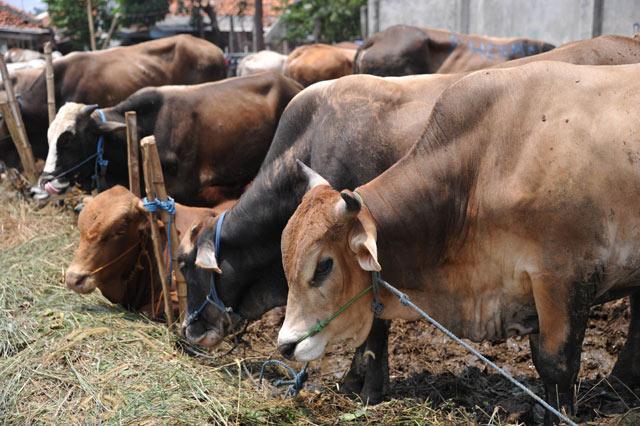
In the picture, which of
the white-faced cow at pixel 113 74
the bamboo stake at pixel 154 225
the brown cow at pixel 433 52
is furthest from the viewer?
the white-faced cow at pixel 113 74

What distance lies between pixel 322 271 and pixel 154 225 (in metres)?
2.35

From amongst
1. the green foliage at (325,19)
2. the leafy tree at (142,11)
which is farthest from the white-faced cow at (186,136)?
the leafy tree at (142,11)

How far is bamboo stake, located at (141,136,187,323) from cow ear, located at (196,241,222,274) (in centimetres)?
38

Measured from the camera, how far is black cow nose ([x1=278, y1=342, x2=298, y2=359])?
12.8 feet

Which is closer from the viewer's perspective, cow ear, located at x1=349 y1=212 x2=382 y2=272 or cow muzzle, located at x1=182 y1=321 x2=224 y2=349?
cow ear, located at x1=349 y1=212 x2=382 y2=272

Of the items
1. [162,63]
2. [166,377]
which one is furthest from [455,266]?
[162,63]

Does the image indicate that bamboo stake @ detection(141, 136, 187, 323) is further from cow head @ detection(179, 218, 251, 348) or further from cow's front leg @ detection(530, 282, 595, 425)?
cow's front leg @ detection(530, 282, 595, 425)

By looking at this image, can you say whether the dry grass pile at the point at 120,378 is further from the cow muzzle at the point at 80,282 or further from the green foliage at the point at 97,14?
the green foliage at the point at 97,14

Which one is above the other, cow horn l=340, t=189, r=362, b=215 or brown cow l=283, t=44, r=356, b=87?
cow horn l=340, t=189, r=362, b=215

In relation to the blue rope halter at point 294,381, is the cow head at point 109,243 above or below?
above

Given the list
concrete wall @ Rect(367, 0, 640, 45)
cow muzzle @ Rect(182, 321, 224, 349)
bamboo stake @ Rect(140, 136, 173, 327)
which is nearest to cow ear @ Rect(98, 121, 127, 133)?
bamboo stake @ Rect(140, 136, 173, 327)

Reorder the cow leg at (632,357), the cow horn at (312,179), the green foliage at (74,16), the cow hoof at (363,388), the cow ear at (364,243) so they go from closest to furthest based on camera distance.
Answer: the cow ear at (364,243)
the cow horn at (312,179)
the cow leg at (632,357)
the cow hoof at (363,388)
the green foliage at (74,16)

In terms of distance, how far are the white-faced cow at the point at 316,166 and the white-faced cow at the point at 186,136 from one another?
246 centimetres

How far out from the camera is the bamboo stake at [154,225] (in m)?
5.55
